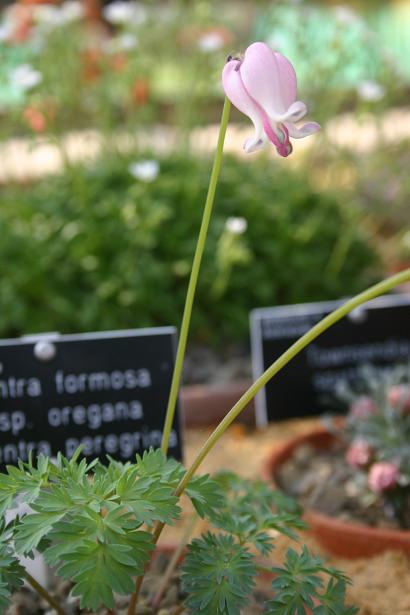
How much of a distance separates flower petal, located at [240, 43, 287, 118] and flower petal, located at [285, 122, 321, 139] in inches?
0.8

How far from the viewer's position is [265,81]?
3.13 ft

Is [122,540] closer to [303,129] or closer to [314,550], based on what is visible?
[303,129]

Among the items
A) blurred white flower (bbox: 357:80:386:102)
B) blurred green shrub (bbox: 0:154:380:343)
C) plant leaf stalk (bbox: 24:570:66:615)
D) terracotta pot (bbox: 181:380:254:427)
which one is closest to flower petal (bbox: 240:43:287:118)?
plant leaf stalk (bbox: 24:570:66:615)

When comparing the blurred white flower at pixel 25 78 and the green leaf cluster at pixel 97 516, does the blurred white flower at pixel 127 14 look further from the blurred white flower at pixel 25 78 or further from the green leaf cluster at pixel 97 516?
the green leaf cluster at pixel 97 516

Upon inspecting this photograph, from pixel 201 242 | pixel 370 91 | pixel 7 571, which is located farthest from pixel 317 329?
pixel 370 91

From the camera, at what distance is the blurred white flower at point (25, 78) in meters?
2.31

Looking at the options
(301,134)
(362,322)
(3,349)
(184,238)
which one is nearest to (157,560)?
(3,349)

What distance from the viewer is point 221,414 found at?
2.24 metres

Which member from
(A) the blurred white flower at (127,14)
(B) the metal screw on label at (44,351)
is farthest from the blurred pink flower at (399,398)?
(A) the blurred white flower at (127,14)

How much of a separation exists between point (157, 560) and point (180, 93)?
210cm

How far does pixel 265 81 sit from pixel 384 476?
0.93 metres

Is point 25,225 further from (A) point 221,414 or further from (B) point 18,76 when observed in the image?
(A) point 221,414

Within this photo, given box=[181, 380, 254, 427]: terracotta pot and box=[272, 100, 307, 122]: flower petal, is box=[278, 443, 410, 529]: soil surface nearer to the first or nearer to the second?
box=[181, 380, 254, 427]: terracotta pot

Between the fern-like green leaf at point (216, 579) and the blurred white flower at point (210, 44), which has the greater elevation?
the blurred white flower at point (210, 44)
